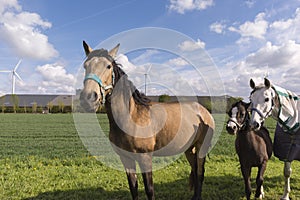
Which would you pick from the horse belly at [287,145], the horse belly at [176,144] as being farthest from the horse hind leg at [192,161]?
the horse belly at [287,145]

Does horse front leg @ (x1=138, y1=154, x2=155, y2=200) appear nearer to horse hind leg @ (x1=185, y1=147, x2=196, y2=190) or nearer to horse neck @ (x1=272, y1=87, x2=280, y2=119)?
horse hind leg @ (x1=185, y1=147, x2=196, y2=190)

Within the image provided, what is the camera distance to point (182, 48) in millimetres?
4414

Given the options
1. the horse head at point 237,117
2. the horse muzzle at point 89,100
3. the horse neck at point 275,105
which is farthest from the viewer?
the horse head at point 237,117

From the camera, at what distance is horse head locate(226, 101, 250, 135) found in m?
3.90

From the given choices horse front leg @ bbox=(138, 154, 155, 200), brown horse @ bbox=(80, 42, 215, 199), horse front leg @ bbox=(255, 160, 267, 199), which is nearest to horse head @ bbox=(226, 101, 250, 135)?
brown horse @ bbox=(80, 42, 215, 199)

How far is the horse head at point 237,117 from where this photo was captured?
390 centimetres

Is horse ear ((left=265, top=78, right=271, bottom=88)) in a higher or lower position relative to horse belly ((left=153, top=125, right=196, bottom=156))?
higher

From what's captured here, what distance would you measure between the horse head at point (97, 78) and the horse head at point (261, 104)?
80.6 inches

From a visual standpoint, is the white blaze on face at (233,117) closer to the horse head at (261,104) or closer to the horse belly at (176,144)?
the horse head at (261,104)

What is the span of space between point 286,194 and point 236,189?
92cm

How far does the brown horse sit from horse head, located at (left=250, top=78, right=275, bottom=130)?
3.90ft

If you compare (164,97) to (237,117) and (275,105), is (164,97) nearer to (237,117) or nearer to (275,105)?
(237,117)

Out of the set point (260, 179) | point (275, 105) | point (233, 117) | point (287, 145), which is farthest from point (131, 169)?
point (287, 145)

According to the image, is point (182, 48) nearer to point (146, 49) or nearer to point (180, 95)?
point (146, 49)
